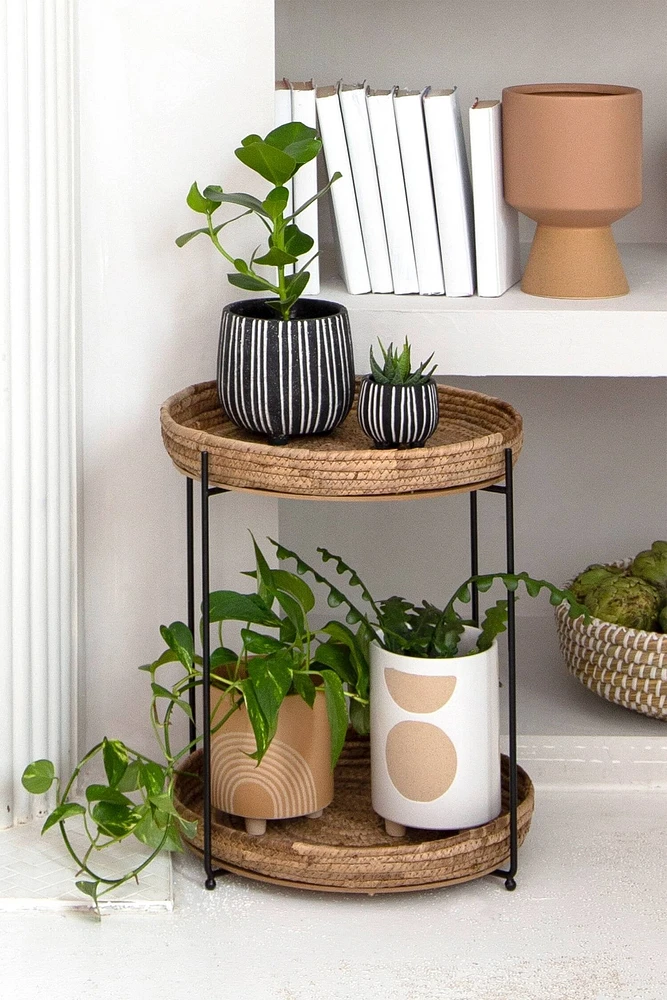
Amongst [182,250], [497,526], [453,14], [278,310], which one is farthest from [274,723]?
[453,14]

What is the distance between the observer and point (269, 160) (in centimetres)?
129

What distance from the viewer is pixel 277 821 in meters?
1.45

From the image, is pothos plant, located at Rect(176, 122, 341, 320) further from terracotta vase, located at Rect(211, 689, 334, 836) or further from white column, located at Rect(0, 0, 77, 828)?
terracotta vase, located at Rect(211, 689, 334, 836)

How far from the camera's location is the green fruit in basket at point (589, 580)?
1726 mm

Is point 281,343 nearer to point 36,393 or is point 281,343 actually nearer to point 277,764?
point 36,393

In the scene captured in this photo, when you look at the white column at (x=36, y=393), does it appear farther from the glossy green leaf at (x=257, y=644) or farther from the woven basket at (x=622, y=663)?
the woven basket at (x=622, y=663)

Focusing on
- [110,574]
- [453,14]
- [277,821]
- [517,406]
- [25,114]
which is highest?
[453,14]

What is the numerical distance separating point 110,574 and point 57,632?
4.4 inches

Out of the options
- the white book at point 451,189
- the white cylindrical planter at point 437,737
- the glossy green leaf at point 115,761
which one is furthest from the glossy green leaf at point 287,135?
the glossy green leaf at point 115,761

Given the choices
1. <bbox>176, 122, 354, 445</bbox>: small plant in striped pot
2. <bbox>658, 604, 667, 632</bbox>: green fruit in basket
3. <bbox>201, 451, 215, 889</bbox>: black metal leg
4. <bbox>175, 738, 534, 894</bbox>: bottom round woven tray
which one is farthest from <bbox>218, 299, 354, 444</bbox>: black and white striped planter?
<bbox>658, 604, 667, 632</bbox>: green fruit in basket

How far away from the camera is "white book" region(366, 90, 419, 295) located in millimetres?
1491

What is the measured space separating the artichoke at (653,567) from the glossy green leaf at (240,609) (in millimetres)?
587

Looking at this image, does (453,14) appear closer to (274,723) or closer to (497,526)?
(497,526)

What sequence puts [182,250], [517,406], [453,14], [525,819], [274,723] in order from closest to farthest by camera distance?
[274,723], [525,819], [182,250], [453,14], [517,406]
